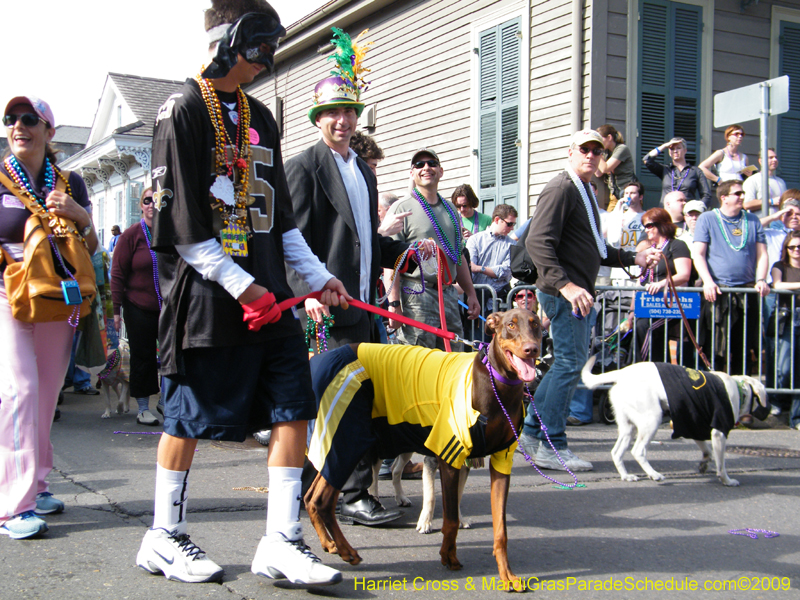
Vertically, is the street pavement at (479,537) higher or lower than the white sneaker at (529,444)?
lower

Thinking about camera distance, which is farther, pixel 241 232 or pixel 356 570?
pixel 356 570

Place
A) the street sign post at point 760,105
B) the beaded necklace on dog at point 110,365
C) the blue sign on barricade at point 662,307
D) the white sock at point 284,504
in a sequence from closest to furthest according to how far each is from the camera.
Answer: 1. the white sock at point 284,504
2. the blue sign on barricade at point 662,307
3. the beaded necklace on dog at point 110,365
4. the street sign post at point 760,105

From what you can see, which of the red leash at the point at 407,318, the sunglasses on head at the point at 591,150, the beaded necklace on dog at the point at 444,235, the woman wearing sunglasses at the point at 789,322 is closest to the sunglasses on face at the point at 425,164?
the beaded necklace on dog at the point at 444,235

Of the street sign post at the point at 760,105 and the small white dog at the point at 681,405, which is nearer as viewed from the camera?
the small white dog at the point at 681,405

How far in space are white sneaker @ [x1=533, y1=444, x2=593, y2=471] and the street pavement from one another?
99 mm

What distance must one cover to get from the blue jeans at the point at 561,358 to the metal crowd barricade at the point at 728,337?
2.17 metres

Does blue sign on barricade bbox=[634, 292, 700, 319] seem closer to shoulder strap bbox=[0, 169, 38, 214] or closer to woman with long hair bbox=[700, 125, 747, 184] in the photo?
woman with long hair bbox=[700, 125, 747, 184]

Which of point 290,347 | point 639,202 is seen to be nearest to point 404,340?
point 290,347

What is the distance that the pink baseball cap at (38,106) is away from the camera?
376 centimetres

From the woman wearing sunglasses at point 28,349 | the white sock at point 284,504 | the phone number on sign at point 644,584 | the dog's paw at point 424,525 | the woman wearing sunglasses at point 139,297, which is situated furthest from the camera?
the woman wearing sunglasses at point 139,297

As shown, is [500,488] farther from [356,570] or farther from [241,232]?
Result: [241,232]

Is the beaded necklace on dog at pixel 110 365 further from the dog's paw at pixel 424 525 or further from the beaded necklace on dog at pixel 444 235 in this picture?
the dog's paw at pixel 424 525

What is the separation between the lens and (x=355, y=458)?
336 cm

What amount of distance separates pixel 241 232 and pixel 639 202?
713 centimetres
